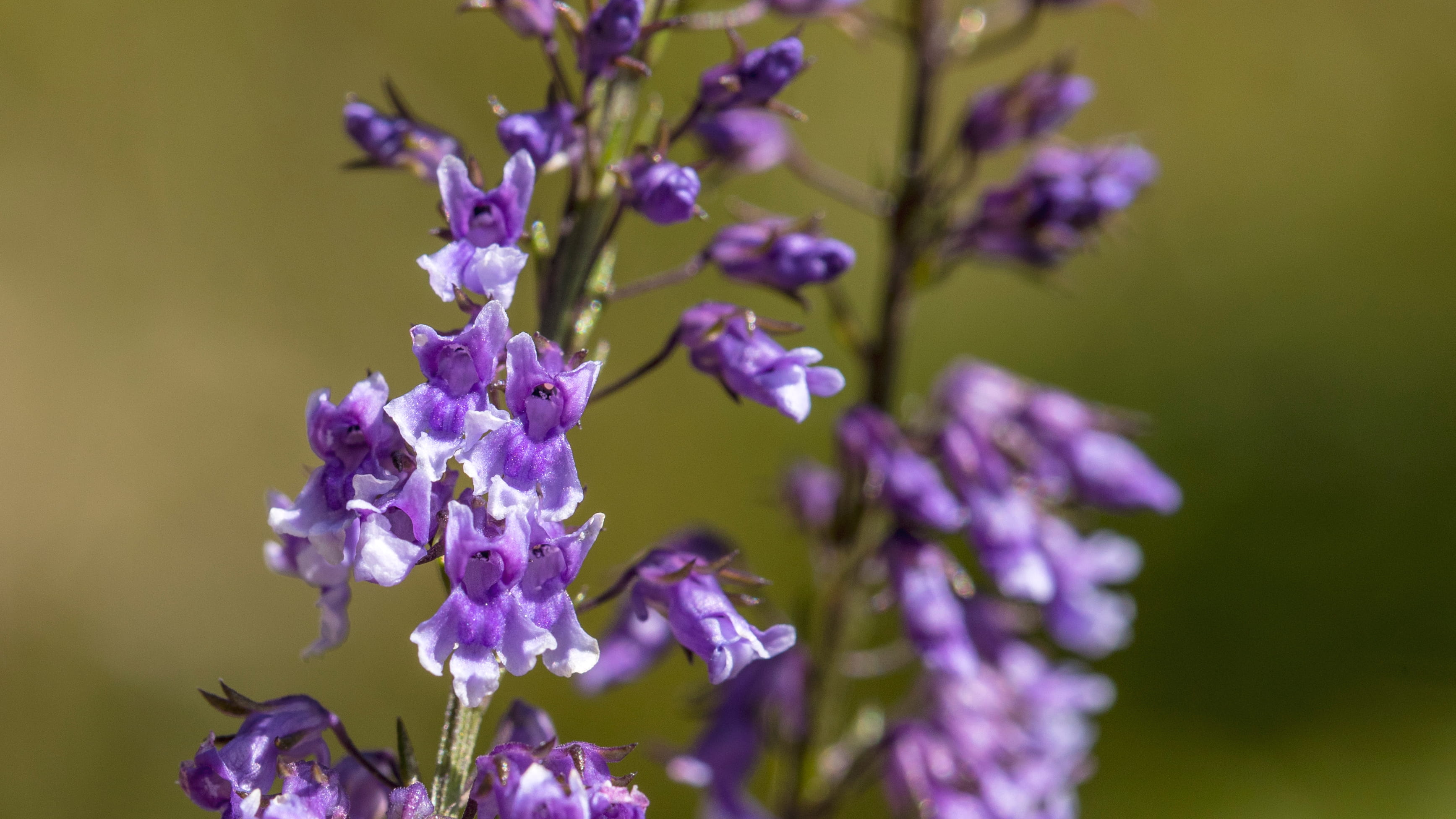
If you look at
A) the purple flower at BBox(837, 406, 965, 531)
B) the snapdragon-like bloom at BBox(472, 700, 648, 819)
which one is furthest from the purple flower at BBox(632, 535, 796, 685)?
the purple flower at BBox(837, 406, 965, 531)

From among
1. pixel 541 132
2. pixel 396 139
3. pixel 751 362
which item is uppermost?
pixel 541 132

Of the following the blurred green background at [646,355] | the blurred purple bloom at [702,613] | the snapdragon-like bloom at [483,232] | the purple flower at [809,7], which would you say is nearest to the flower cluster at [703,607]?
the blurred purple bloom at [702,613]

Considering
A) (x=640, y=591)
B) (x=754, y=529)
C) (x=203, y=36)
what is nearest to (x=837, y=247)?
(x=640, y=591)

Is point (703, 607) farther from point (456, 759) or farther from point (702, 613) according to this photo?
point (456, 759)

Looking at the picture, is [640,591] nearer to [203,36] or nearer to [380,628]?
[380,628]

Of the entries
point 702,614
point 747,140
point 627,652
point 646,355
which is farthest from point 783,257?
point 646,355

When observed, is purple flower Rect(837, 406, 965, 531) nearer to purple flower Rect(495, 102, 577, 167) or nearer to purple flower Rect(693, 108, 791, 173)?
purple flower Rect(693, 108, 791, 173)
